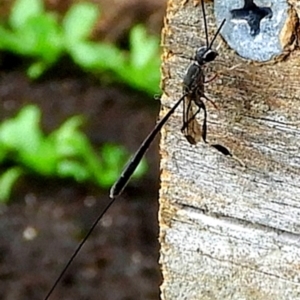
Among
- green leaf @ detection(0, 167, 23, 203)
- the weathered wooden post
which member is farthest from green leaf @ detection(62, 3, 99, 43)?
the weathered wooden post

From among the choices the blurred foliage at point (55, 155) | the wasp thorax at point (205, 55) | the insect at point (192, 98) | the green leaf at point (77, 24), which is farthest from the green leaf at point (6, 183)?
the wasp thorax at point (205, 55)

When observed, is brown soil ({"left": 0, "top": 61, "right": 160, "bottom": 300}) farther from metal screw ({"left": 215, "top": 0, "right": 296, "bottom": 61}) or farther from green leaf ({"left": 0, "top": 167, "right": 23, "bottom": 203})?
metal screw ({"left": 215, "top": 0, "right": 296, "bottom": 61})

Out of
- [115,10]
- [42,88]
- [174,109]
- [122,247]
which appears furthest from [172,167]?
[115,10]

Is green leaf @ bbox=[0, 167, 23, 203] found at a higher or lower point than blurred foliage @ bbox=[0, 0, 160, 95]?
lower

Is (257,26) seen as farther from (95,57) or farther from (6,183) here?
(95,57)

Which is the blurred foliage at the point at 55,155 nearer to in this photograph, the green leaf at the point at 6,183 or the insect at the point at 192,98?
the green leaf at the point at 6,183
